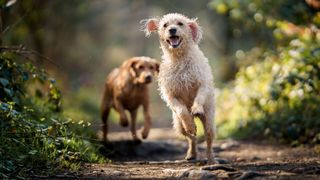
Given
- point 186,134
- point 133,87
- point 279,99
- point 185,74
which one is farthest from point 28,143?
point 279,99

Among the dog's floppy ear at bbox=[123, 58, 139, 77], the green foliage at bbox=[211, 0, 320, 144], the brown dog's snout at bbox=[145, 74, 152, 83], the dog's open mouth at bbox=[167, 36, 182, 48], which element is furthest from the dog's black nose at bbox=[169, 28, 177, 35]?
the dog's floppy ear at bbox=[123, 58, 139, 77]

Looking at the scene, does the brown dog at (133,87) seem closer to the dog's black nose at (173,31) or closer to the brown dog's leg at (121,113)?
the brown dog's leg at (121,113)

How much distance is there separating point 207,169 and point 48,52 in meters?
15.3

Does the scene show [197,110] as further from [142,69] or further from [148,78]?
[142,69]

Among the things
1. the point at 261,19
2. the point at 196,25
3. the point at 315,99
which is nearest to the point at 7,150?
the point at 196,25

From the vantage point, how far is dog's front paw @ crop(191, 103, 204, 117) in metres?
7.79

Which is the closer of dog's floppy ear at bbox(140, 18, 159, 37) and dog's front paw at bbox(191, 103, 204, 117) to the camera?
dog's front paw at bbox(191, 103, 204, 117)

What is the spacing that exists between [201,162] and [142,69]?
2855mm

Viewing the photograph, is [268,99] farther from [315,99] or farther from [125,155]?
[125,155]

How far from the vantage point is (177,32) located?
8.18m

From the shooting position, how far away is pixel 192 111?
7.87 meters

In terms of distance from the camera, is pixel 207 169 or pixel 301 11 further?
pixel 301 11

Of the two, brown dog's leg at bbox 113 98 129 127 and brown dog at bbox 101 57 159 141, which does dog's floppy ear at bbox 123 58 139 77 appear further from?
brown dog's leg at bbox 113 98 129 127

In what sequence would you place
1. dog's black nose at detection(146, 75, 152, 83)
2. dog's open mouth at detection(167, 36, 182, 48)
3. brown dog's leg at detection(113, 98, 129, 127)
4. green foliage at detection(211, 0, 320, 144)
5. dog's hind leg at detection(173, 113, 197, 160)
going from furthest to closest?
1. brown dog's leg at detection(113, 98, 129, 127)
2. green foliage at detection(211, 0, 320, 144)
3. dog's black nose at detection(146, 75, 152, 83)
4. dog's hind leg at detection(173, 113, 197, 160)
5. dog's open mouth at detection(167, 36, 182, 48)
